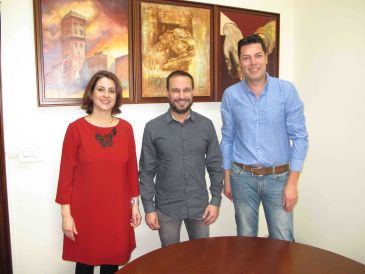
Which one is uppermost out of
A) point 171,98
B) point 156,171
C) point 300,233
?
point 171,98

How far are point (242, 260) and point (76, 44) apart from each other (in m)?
1.67

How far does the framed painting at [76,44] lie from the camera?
202cm

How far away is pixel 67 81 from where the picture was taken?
2104 millimetres

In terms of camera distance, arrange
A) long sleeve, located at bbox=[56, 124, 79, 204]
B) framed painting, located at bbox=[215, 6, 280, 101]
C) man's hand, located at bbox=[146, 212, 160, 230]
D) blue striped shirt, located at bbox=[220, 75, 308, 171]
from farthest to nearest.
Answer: framed painting, located at bbox=[215, 6, 280, 101]
man's hand, located at bbox=[146, 212, 160, 230]
blue striped shirt, located at bbox=[220, 75, 308, 171]
long sleeve, located at bbox=[56, 124, 79, 204]

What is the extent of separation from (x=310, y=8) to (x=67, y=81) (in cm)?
209

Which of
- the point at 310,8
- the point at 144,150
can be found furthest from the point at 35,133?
the point at 310,8

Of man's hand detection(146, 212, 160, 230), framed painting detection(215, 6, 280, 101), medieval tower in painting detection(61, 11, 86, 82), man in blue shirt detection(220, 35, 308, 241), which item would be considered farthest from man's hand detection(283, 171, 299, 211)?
medieval tower in painting detection(61, 11, 86, 82)

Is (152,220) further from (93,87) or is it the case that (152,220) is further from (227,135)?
(93,87)

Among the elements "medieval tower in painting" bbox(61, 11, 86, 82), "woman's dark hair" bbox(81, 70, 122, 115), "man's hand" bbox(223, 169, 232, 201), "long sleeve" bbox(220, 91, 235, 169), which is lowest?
"man's hand" bbox(223, 169, 232, 201)

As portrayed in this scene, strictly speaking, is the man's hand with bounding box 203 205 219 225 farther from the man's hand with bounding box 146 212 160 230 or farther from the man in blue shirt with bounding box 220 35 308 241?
the man's hand with bounding box 146 212 160 230

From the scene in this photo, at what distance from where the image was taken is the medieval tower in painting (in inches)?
81.2

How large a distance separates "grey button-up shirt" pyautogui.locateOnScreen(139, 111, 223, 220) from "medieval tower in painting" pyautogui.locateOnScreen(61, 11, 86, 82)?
64cm

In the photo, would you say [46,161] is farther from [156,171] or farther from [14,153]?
[156,171]

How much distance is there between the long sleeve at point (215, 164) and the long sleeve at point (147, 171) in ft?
1.18
